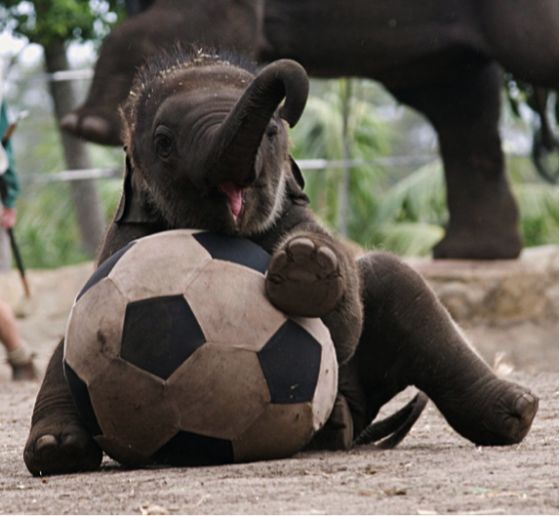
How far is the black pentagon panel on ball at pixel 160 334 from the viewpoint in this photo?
156 inches

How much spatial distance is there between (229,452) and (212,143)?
31.8 inches

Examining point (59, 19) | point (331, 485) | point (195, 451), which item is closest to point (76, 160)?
point (59, 19)

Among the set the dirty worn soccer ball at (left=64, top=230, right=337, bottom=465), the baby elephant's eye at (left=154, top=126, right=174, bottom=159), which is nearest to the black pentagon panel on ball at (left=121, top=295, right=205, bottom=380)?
the dirty worn soccer ball at (left=64, top=230, right=337, bottom=465)

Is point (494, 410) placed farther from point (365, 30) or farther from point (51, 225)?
point (51, 225)

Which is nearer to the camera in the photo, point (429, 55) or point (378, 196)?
point (429, 55)

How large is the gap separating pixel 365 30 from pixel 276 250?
5905mm

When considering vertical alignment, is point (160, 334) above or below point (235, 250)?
below

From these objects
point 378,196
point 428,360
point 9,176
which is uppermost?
point 428,360

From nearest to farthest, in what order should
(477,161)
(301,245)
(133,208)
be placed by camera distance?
(301,245)
(133,208)
(477,161)

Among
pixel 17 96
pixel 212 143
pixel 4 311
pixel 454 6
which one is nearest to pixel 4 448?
pixel 212 143

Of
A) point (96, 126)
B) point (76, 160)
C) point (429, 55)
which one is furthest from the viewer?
point (76, 160)

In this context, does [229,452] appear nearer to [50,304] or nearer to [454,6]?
[454,6]

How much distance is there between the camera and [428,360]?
184 inches

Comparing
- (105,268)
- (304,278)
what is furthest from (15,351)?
(304,278)
